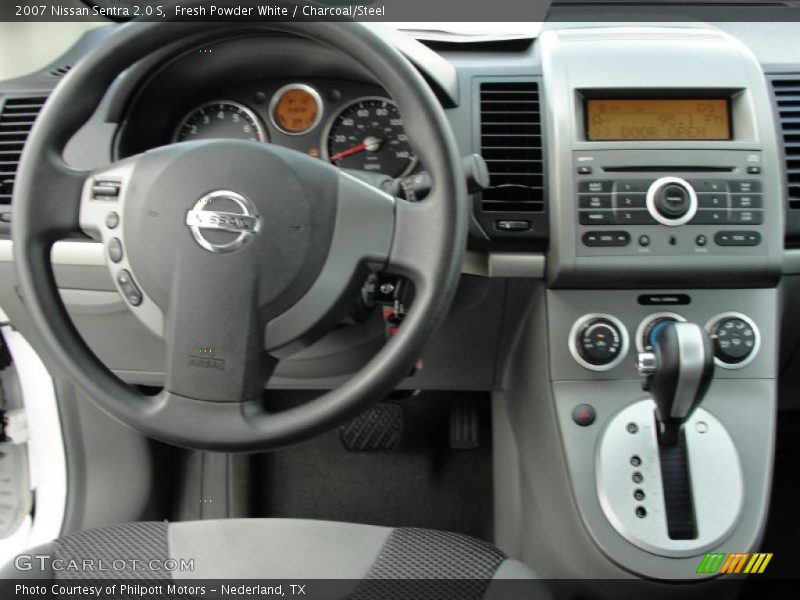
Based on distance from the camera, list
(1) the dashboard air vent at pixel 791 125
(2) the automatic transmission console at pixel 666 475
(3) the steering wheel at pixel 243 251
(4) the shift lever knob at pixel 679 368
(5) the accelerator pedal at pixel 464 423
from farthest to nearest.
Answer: (5) the accelerator pedal at pixel 464 423, (1) the dashboard air vent at pixel 791 125, (2) the automatic transmission console at pixel 666 475, (4) the shift lever knob at pixel 679 368, (3) the steering wheel at pixel 243 251

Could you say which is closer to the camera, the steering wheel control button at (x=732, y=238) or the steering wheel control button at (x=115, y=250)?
the steering wheel control button at (x=115, y=250)

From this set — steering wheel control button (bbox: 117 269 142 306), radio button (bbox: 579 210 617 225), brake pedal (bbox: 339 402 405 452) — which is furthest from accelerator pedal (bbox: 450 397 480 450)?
steering wheel control button (bbox: 117 269 142 306)

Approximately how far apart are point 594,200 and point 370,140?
342mm

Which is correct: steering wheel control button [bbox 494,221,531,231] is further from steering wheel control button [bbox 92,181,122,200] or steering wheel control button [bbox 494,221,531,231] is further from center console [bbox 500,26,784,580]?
steering wheel control button [bbox 92,181,122,200]

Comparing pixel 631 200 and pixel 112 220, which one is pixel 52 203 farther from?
pixel 631 200

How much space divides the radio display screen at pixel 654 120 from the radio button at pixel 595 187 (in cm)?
7

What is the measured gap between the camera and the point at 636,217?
1.08m

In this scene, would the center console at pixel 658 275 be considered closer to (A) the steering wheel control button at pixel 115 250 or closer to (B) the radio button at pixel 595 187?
(B) the radio button at pixel 595 187

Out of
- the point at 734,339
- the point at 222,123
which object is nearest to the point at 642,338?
the point at 734,339

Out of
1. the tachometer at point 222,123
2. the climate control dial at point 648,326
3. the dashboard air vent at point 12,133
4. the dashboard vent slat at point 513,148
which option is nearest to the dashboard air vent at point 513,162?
the dashboard vent slat at point 513,148

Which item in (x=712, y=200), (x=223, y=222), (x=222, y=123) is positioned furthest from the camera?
(x=222, y=123)

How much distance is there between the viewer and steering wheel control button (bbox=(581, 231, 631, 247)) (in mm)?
→ 1079

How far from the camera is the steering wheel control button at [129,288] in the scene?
34.5 inches

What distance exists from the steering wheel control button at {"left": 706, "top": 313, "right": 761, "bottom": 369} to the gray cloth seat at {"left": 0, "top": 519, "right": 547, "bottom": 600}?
0.44 m
